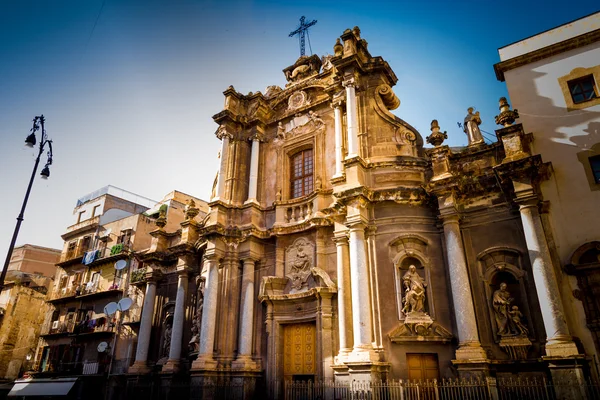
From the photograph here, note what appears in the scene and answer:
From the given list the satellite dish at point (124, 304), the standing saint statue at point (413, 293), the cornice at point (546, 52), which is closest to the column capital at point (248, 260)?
the standing saint statue at point (413, 293)

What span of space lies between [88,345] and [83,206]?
1284cm

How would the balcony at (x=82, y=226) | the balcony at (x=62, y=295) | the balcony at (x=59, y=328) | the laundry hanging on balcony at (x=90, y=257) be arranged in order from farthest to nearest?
the balcony at (x=82, y=226)
the balcony at (x=62, y=295)
the laundry hanging on balcony at (x=90, y=257)
the balcony at (x=59, y=328)

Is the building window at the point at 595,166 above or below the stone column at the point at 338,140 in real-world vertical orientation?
below

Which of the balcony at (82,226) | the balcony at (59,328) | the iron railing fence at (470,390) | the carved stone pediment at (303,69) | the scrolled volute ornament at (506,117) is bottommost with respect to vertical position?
the iron railing fence at (470,390)

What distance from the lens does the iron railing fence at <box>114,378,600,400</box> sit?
32.9 ft

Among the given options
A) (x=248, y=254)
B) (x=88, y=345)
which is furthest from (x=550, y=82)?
(x=88, y=345)

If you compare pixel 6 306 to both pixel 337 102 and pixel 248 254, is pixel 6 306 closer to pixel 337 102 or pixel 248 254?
pixel 248 254

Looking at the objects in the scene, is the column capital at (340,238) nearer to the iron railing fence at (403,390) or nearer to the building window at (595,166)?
the iron railing fence at (403,390)

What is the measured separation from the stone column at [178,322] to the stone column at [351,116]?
904cm

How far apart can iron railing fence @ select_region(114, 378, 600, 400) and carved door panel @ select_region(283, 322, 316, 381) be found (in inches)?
25.5

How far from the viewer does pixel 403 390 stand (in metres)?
11.7

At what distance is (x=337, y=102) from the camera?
16.7m

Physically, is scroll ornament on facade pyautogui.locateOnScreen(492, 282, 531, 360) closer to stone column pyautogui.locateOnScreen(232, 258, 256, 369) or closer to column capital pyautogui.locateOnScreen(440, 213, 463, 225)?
column capital pyautogui.locateOnScreen(440, 213, 463, 225)

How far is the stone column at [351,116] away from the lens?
15281 millimetres
